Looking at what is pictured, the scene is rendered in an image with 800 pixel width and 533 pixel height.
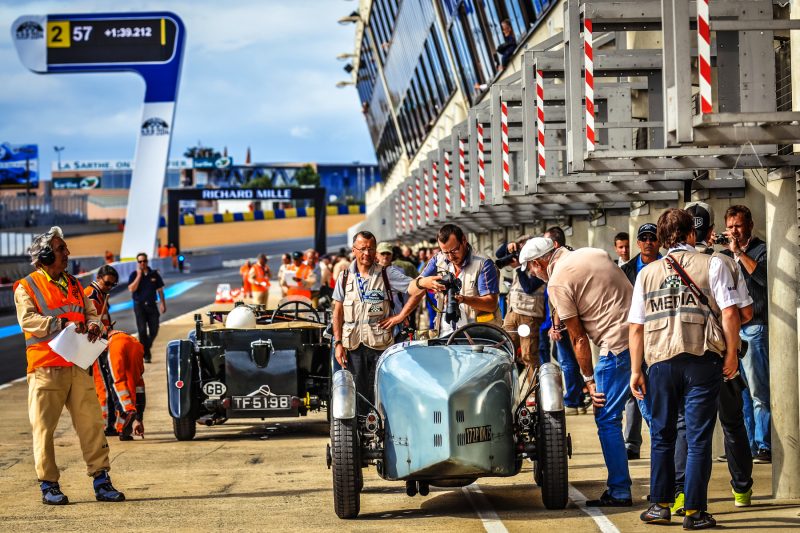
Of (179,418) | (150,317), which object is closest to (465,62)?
(150,317)

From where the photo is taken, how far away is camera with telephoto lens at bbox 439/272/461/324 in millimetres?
9492

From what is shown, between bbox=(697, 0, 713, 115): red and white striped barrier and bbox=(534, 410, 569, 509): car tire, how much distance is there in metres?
2.05

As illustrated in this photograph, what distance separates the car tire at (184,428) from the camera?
12547 millimetres

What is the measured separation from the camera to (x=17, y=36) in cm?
5766

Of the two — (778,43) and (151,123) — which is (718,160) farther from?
(151,123)

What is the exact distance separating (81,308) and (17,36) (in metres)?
51.0

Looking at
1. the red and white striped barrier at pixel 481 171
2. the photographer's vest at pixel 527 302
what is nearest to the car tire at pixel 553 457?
the photographer's vest at pixel 527 302

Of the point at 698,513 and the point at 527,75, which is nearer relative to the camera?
the point at 698,513

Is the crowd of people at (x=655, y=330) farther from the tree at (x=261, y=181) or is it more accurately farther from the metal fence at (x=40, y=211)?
the tree at (x=261, y=181)

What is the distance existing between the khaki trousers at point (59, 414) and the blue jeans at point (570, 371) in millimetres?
4584

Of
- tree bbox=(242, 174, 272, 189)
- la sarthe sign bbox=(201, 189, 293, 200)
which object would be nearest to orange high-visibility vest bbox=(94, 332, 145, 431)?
la sarthe sign bbox=(201, 189, 293, 200)

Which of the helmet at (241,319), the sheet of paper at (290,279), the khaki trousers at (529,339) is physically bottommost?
the khaki trousers at (529,339)

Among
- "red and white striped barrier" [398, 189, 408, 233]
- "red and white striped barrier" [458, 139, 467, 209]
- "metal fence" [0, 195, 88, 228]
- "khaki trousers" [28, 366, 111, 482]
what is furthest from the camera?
"metal fence" [0, 195, 88, 228]

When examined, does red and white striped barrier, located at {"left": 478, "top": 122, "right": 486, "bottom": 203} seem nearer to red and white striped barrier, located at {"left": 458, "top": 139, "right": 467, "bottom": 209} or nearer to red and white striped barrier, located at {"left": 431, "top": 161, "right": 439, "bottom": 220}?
red and white striped barrier, located at {"left": 458, "top": 139, "right": 467, "bottom": 209}
